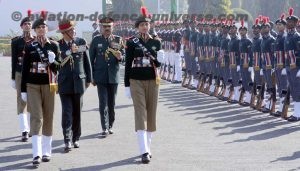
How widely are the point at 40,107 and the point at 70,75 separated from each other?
1.12m

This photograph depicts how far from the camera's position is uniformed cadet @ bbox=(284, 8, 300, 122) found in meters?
12.8

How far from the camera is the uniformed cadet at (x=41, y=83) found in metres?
9.22

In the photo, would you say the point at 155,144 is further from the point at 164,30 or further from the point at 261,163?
the point at 164,30

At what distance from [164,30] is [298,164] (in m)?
15.3

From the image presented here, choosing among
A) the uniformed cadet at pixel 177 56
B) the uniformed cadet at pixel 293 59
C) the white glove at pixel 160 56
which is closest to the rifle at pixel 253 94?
the uniformed cadet at pixel 293 59

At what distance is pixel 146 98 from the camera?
9586 mm

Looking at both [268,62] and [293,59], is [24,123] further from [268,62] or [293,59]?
[268,62]

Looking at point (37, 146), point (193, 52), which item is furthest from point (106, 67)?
point (193, 52)

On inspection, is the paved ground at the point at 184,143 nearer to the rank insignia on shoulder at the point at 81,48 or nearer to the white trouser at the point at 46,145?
the white trouser at the point at 46,145

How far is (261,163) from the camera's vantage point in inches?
354

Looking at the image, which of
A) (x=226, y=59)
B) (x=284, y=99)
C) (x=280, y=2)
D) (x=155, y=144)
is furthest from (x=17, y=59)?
(x=280, y=2)

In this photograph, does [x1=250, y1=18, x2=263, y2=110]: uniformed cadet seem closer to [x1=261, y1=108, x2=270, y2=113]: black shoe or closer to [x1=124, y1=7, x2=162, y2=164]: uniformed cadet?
[x1=261, y1=108, x2=270, y2=113]: black shoe

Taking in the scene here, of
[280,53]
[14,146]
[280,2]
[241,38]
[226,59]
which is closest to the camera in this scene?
[14,146]

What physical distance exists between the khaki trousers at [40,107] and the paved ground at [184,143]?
454 mm
